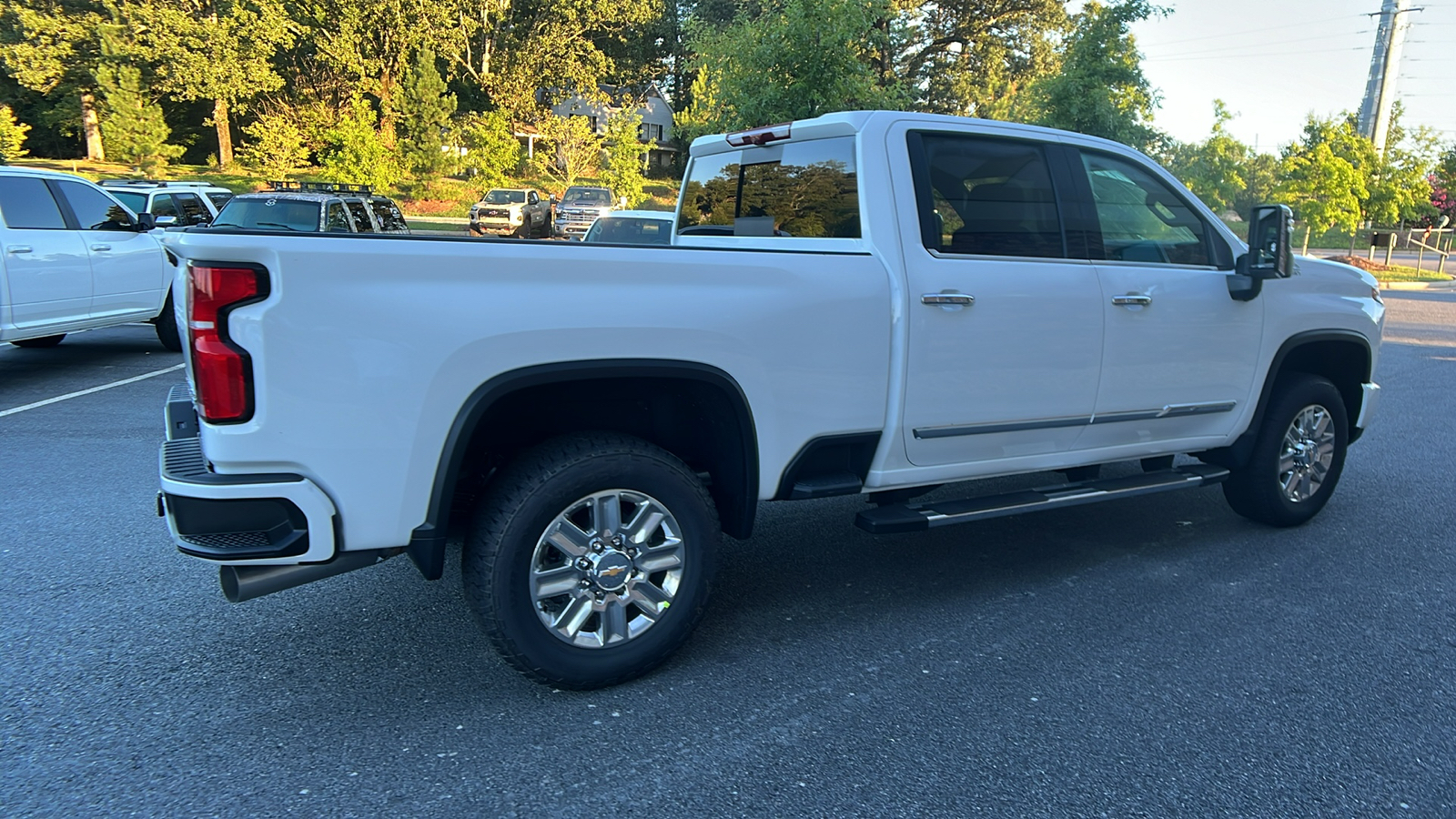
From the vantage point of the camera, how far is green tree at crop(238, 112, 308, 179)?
1423 inches

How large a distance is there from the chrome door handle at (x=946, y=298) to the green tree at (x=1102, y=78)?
15.1m

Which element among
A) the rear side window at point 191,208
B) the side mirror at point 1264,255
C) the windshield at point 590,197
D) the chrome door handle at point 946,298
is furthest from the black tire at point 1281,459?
the windshield at point 590,197

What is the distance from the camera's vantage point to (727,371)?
3457 mm

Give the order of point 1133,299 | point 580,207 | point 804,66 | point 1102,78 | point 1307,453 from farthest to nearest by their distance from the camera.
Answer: point 580,207
point 1102,78
point 804,66
point 1307,453
point 1133,299

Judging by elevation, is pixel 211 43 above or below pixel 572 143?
above

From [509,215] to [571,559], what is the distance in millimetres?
27509

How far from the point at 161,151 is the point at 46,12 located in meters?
7.92

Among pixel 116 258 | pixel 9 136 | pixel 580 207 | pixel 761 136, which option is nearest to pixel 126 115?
pixel 9 136

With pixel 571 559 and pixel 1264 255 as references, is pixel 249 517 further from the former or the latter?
pixel 1264 255

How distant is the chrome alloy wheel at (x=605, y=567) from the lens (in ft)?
10.9

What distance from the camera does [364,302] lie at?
288cm

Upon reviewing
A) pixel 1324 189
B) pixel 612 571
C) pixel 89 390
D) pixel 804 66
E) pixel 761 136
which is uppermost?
pixel 804 66

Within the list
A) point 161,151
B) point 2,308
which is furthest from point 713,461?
point 161,151

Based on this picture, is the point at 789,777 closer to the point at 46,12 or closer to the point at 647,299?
the point at 647,299
